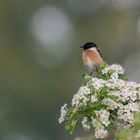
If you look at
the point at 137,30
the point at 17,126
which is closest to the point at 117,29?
the point at 137,30

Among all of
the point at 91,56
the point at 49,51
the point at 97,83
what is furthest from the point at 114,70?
the point at 49,51

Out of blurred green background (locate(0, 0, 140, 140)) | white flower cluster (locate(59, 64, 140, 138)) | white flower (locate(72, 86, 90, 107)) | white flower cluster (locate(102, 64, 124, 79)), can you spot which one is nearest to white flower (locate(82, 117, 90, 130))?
white flower cluster (locate(59, 64, 140, 138))

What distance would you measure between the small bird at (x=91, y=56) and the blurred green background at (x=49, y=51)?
52.3ft

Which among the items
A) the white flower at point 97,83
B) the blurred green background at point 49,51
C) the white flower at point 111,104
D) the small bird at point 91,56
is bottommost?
the white flower at point 111,104

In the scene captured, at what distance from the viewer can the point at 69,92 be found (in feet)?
95.5

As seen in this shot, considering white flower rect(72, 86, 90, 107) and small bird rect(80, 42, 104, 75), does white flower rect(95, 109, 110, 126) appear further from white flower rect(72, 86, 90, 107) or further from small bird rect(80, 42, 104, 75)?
small bird rect(80, 42, 104, 75)

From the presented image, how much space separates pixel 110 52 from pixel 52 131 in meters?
3.38

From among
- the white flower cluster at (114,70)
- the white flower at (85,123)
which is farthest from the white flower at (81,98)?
the white flower cluster at (114,70)

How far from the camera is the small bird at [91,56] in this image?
1018 cm

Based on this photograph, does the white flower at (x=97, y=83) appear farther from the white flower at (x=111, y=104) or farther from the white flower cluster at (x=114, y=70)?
the white flower cluster at (x=114, y=70)

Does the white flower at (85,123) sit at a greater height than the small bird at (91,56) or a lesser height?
lesser

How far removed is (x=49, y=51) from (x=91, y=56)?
72.7ft

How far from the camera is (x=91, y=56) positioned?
10500 millimetres

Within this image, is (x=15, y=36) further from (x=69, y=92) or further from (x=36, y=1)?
(x=69, y=92)
